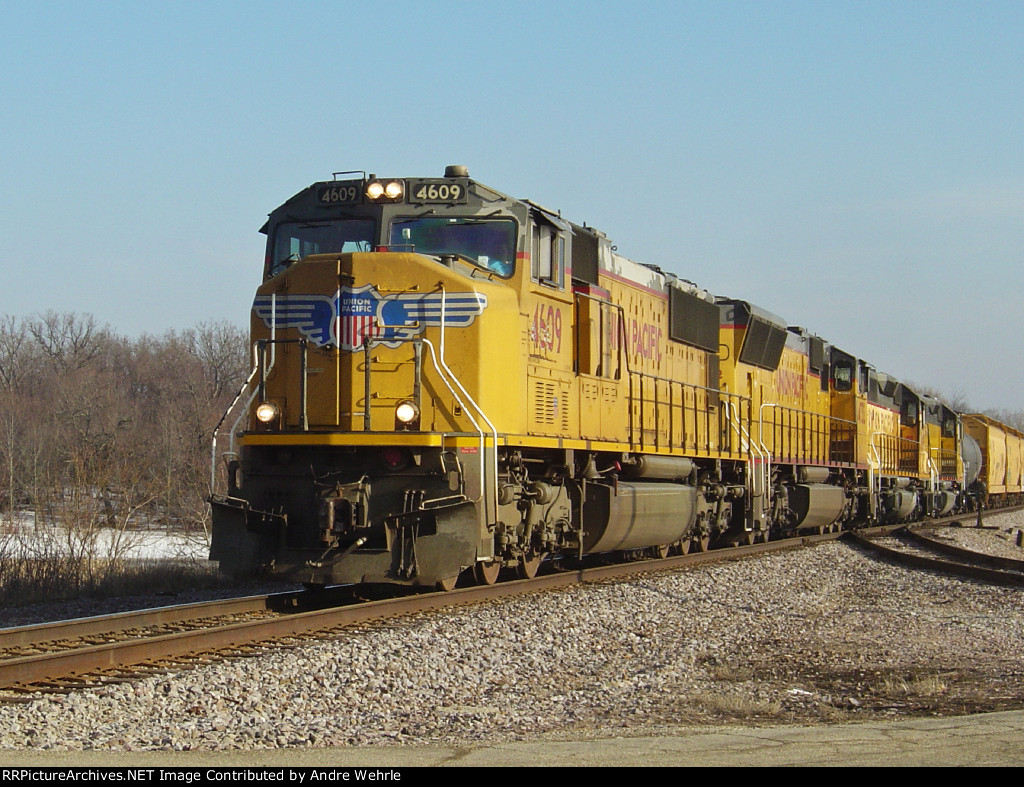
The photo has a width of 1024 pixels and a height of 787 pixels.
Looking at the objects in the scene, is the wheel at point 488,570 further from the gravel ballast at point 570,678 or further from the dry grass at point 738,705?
the dry grass at point 738,705

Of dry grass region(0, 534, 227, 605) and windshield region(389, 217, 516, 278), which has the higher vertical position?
windshield region(389, 217, 516, 278)

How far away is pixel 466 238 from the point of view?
10508 mm

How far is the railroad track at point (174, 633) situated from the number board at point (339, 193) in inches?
148

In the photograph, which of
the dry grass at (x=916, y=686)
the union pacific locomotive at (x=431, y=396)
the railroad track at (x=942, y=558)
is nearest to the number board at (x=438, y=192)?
the union pacific locomotive at (x=431, y=396)

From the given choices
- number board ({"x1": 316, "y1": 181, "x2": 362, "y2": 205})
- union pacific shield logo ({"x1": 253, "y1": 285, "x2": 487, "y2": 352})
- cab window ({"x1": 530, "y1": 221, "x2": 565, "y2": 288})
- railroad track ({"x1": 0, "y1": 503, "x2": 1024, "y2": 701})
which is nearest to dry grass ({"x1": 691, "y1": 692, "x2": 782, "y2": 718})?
railroad track ({"x1": 0, "y1": 503, "x2": 1024, "y2": 701})

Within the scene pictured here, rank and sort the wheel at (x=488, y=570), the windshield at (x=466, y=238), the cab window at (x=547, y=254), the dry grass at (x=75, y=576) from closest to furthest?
the windshield at (x=466, y=238) → the cab window at (x=547, y=254) → the wheel at (x=488, y=570) → the dry grass at (x=75, y=576)

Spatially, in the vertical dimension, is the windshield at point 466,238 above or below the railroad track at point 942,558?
above

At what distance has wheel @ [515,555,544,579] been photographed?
38.6 feet

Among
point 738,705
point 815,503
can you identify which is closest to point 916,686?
point 738,705

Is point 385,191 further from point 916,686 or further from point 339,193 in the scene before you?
point 916,686

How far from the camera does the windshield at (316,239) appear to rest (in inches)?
416

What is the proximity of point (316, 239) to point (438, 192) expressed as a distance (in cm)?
129

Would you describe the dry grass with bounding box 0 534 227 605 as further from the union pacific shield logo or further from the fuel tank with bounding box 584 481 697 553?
the fuel tank with bounding box 584 481 697 553

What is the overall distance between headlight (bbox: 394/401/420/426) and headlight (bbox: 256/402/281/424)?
1223mm
